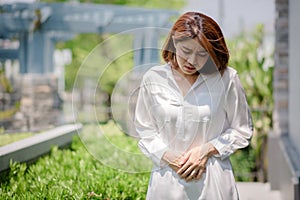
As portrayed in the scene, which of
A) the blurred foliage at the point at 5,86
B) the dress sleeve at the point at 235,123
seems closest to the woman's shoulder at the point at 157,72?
the dress sleeve at the point at 235,123

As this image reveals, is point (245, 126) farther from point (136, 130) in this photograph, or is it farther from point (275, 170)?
point (275, 170)

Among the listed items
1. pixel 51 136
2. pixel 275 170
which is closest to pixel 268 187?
pixel 275 170

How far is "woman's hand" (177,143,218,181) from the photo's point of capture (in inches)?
85.0

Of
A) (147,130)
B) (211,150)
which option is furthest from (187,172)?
(147,130)

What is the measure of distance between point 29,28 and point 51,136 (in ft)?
23.3

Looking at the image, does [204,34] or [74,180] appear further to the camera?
[74,180]

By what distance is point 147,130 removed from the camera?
2.24 meters

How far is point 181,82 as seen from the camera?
2223 millimetres

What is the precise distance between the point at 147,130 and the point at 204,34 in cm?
44

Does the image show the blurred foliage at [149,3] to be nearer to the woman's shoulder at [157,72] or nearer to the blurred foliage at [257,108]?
the blurred foliage at [257,108]

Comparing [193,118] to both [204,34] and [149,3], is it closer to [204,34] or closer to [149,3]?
[204,34]

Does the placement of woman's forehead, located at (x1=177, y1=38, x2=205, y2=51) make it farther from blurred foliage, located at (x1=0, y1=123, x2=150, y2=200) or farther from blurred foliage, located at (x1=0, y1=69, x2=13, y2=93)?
blurred foliage, located at (x1=0, y1=69, x2=13, y2=93)

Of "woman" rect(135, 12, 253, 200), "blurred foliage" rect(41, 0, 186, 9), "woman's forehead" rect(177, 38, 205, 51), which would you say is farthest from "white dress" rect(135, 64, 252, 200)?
"blurred foliage" rect(41, 0, 186, 9)

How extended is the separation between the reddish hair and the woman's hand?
307 millimetres
